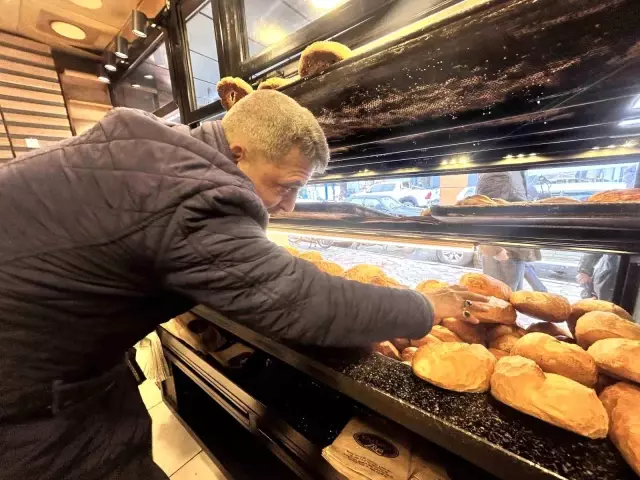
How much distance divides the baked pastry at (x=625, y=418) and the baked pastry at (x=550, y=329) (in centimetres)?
32

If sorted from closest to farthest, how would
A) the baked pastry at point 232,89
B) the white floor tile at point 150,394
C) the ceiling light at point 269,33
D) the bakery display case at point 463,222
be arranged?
→ the bakery display case at point 463,222, the baked pastry at point 232,89, the white floor tile at point 150,394, the ceiling light at point 269,33

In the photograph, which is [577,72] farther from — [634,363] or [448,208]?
[634,363]

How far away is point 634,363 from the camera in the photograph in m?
0.59

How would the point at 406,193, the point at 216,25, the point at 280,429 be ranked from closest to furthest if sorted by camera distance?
the point at 280,429, the point at 216,25, the point at 406,193

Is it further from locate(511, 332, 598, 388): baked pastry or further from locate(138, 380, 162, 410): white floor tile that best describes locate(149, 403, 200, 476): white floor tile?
locate(511, 332, 598, 388): baked pastry

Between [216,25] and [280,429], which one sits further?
[216,25]

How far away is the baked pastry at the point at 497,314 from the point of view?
89 centimetres

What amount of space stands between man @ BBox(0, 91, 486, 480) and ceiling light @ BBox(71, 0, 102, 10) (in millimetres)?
3947

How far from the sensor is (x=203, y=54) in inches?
141

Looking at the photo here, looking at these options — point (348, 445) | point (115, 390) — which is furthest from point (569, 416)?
point (115, 390)

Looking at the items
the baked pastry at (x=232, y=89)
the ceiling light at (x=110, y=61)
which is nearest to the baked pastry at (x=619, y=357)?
the baked pastry at (x=232, y=89)

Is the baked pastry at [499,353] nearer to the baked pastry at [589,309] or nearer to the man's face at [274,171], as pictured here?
the baked pastry at [589,309]

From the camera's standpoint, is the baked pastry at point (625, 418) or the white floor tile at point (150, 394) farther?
the white floor tile at point (150, 394)

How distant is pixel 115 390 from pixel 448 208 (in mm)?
1561
